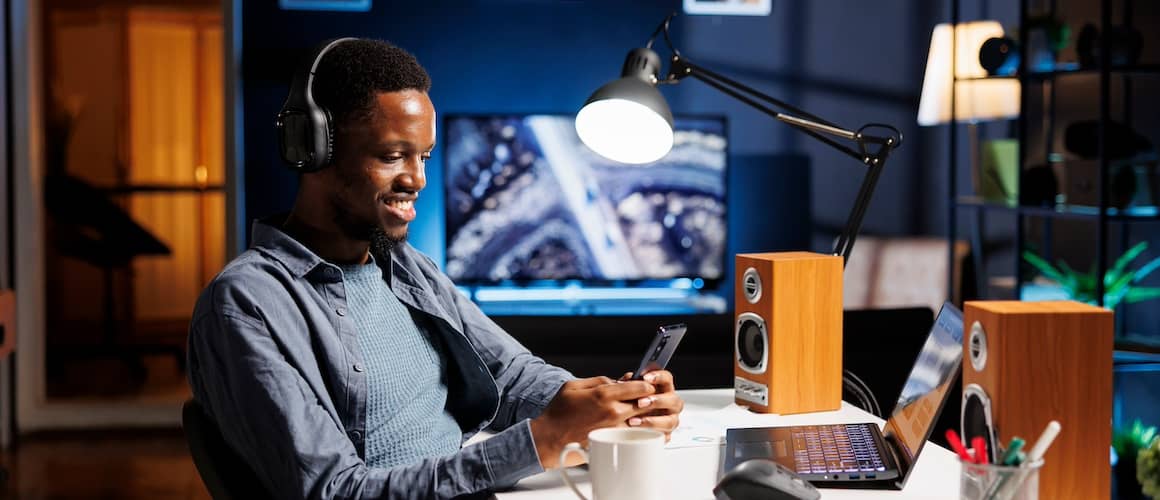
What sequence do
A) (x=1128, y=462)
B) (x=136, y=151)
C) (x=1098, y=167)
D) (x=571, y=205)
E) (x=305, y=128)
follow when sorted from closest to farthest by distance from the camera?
(x=305, y=128), (x=1128, y=462), (x=1098, y=167), (x=571, y=205), (x=136, y=151)

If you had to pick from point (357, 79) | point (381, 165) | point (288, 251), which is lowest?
point (288, 251)

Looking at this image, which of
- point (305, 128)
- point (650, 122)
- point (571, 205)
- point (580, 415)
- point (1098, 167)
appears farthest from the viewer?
point (571, 205)

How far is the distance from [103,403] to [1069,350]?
4.47 metres

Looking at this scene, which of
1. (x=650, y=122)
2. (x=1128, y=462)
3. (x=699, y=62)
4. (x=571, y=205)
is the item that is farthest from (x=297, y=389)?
(x=699, y=62)

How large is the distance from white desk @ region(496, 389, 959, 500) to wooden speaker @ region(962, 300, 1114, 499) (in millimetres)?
164

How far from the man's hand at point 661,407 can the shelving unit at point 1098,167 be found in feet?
7.21

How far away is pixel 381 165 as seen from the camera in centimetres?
150

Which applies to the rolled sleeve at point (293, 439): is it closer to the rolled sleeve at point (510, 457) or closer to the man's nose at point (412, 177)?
the rolled sleeve at point (510, 457)

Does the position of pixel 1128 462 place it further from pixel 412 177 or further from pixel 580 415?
pixel 412 177

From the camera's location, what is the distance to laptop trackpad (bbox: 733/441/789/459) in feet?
4.75

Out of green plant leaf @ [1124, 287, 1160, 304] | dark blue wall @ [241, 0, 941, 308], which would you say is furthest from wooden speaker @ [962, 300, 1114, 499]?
dark blue wall @ [241, 0, 941, 308]

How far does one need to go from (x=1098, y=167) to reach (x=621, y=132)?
1.90 m

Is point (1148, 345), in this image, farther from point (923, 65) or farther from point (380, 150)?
point (380, 150)

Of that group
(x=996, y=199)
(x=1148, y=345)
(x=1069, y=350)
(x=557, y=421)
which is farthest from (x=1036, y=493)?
(x=996, y=199)
